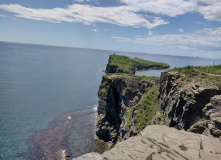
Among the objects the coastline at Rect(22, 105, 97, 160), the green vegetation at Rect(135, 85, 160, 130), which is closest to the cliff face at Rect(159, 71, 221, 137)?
the green vegetation at Rect(135, 85, 160, 130)

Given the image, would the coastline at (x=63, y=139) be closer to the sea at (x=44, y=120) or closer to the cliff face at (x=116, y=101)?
the sea at (x=44, y=120)

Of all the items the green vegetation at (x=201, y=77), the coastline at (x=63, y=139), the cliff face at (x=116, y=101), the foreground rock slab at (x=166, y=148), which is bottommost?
the coastline at (x=63, y=139)

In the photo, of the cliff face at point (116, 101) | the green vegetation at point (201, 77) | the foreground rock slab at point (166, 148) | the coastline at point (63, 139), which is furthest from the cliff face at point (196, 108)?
the coastline at point (63, 139)

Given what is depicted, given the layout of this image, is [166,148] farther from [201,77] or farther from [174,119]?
[201,77]

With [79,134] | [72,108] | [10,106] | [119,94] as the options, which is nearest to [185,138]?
[119,94]

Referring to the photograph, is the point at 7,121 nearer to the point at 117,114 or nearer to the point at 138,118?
the point at 117,114
